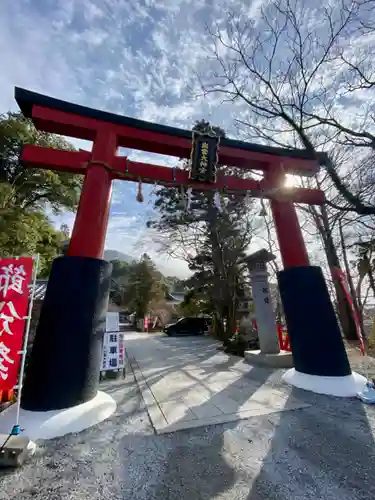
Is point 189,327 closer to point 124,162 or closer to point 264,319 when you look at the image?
point 264,319

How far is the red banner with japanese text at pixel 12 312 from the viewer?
2639 mm

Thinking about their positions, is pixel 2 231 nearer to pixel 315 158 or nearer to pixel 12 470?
pixel 12 470

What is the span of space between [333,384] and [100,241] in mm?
4533

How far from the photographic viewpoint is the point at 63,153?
4.28 m

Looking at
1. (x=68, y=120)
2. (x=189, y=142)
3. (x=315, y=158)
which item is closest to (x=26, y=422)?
(x=68, y=120)

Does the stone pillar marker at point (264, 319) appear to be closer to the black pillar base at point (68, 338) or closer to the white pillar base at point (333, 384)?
the white pillar base at point (333, 384)

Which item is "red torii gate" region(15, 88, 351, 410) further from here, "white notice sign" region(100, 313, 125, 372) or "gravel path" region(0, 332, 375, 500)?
"white notice sign" region(100, 313, 125, 372)

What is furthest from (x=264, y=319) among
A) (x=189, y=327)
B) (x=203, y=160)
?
(x=189, y=327)

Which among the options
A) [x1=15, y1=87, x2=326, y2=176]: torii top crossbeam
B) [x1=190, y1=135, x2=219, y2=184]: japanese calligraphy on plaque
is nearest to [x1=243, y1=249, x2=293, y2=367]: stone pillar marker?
[x1=15, y1=87, x2=326, y2=176]: torii top crossbeam

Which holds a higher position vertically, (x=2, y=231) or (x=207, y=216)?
(x=207, y=216)

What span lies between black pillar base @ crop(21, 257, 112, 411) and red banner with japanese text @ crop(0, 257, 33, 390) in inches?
21.7

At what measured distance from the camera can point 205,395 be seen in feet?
13.7

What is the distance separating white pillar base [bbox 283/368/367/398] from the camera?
3908mm

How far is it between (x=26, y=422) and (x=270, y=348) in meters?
5.89
